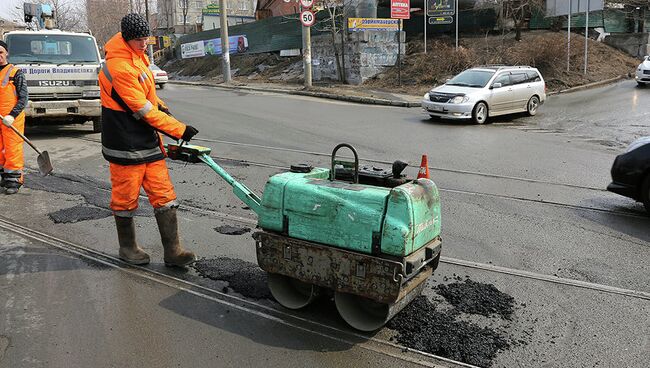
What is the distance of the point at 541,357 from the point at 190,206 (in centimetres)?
450

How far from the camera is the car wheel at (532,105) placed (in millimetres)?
16859

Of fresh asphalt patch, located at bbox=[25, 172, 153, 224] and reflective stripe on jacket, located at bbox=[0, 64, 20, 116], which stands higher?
reflective stripe on jacket, located at bbox=[0, 64, 20, 116]

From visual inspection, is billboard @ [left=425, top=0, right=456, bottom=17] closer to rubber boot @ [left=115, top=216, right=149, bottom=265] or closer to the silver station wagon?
the silver station wagon

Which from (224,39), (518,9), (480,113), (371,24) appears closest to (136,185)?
(480,113)

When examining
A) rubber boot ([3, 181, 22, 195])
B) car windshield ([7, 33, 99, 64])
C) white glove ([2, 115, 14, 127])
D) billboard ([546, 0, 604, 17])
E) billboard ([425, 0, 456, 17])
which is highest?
billboard ([425, 0, 456, 17])

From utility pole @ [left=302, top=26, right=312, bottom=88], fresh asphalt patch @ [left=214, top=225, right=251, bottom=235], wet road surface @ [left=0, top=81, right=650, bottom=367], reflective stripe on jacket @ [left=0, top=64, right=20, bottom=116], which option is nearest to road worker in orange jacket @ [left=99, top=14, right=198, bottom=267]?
wet road surface @ [left=0, top=81, right=650, bottom=367]

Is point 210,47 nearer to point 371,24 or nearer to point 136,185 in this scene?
point 371,24

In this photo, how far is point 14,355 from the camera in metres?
3.42

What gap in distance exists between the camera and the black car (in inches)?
260

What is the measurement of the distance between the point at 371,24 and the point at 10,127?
2049 cm

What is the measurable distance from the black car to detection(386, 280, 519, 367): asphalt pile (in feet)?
11.1

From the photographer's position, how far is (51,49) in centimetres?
1162

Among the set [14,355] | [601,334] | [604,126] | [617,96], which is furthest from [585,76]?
[14,355]

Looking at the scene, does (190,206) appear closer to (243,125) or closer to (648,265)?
(648,265)
